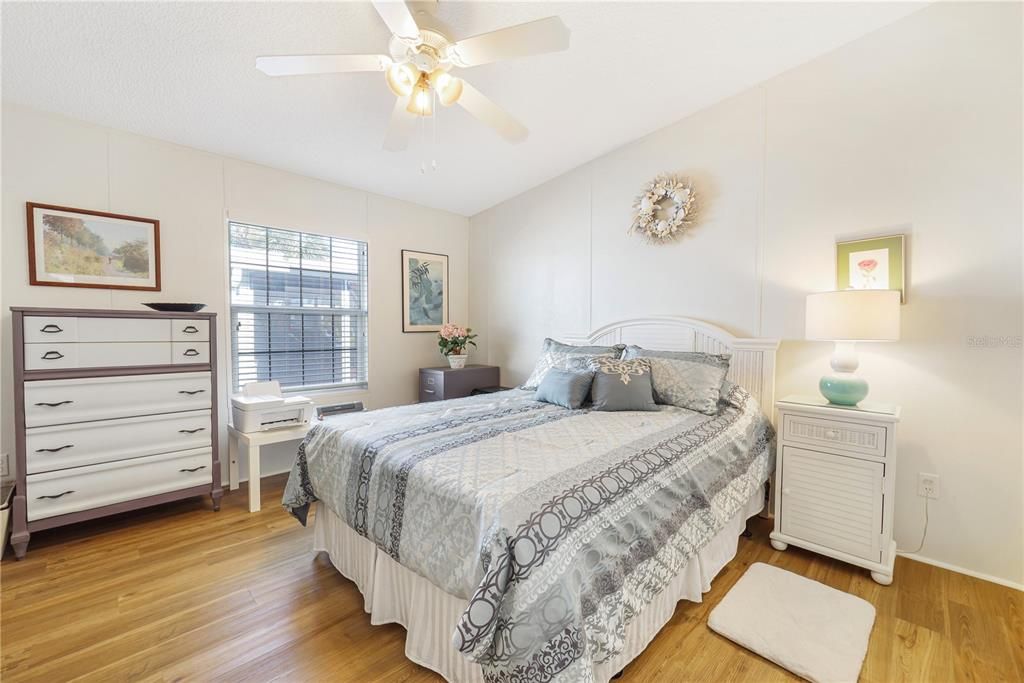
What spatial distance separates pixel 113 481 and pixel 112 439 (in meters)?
0.24

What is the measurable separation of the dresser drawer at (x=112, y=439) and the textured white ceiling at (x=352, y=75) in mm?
1774

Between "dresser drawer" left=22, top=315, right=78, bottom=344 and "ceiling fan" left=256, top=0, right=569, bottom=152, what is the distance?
1768 millimetres

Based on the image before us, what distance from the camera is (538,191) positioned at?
3949mm

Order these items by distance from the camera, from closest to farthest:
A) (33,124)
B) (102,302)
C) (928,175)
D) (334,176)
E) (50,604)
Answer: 1. (50,604)
2. (928,175)
3. (33,124)
4. (102,302)
5. (334,176)

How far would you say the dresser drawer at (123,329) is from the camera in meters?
2.27

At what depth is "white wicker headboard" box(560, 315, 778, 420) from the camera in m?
2.64

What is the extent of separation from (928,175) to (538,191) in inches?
105

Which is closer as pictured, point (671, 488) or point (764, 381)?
point (671, 488)

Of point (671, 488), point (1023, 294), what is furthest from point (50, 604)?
point (1023, 294)

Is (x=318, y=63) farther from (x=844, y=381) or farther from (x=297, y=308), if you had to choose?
(x=844, y=381)

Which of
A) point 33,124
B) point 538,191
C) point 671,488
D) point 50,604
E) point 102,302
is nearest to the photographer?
point 671,488

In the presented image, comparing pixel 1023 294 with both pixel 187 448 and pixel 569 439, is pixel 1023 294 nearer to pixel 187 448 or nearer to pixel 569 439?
pixel 569 439

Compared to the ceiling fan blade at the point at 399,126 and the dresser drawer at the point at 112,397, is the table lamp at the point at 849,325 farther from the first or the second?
the dresser drawer at the point at 112,397

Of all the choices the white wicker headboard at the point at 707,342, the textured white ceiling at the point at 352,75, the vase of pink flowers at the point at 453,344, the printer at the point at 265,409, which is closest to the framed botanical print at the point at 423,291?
the vase of pink flowers at the point at 453,344
